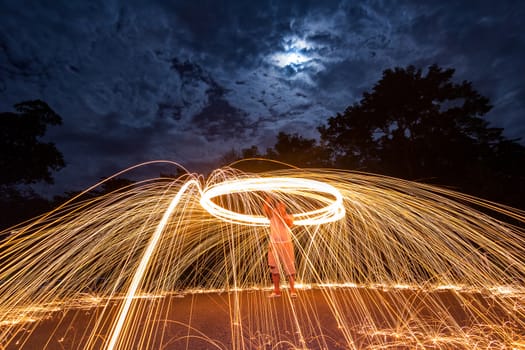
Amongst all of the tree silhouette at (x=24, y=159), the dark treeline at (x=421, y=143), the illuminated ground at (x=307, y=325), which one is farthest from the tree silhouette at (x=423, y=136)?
the tree silhouette at (x=24, y=159)

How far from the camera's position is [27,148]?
19344 mm

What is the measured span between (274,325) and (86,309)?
4647 mm

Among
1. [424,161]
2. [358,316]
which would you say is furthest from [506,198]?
[358,316]

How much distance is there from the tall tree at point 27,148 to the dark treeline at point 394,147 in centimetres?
4

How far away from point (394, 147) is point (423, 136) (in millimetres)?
1416

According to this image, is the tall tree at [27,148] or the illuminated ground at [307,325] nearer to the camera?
the illuminated ground at [307,325]

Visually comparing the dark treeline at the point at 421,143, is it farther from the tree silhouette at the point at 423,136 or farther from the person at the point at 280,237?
the person at the point at 280,237

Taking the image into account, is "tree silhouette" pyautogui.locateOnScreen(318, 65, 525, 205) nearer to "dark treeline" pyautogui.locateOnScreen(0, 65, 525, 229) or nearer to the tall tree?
"dark treeline" pyautogui.locateOnScreen(0, 65, 525, 229)

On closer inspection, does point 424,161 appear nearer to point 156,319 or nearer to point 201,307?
point 201,307

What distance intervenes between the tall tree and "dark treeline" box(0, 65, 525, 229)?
0.04 meters

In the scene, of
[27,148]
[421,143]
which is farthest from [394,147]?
[27,148]

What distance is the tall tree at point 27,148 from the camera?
18656 millimetres

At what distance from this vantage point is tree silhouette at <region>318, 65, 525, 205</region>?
15203 millimetres

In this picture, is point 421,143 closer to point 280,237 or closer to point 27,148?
point 280,237
